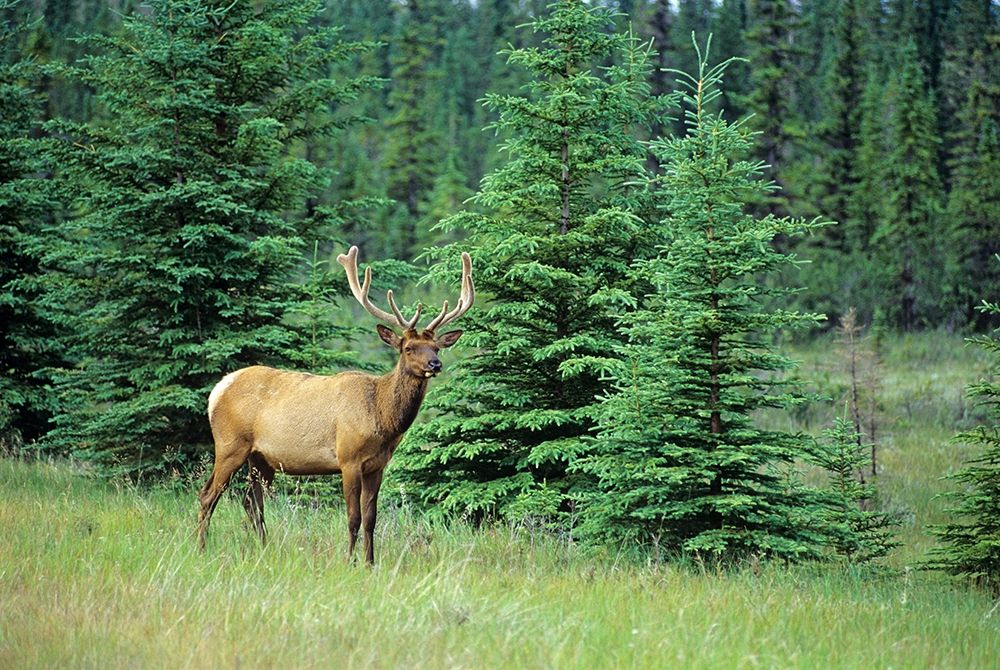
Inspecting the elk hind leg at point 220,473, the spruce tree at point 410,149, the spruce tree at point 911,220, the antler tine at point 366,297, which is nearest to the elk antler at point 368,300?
the antler tine at point 366,297

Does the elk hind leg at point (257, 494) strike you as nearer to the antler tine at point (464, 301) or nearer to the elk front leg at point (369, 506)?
the elk front leg at point (369, 506)

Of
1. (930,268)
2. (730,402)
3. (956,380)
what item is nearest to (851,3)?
(930,268)

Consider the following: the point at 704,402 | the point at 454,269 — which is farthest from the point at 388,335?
the point at 704,402

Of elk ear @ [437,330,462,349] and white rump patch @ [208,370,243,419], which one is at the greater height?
elk ear @ [437,330,462,349]

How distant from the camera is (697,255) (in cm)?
880

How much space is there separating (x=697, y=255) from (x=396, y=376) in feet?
8.86

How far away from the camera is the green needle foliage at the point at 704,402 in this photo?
8.55 m

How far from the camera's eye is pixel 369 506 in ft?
26.1

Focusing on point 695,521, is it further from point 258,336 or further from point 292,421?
point 258,336

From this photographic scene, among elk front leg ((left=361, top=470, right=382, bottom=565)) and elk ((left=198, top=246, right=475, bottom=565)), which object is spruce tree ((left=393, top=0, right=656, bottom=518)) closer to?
elk ((left=198, top=246, right=475, bottom=565))

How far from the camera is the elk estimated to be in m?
8.05

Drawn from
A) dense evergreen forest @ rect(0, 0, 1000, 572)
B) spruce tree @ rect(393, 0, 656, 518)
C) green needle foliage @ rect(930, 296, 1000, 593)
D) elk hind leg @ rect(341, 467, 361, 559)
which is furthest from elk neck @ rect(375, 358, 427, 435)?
green needle foliage @ rect(930, 296, 1000, 593)

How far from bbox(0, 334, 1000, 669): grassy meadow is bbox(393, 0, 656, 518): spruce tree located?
1188mm

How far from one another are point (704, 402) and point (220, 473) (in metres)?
3.93
